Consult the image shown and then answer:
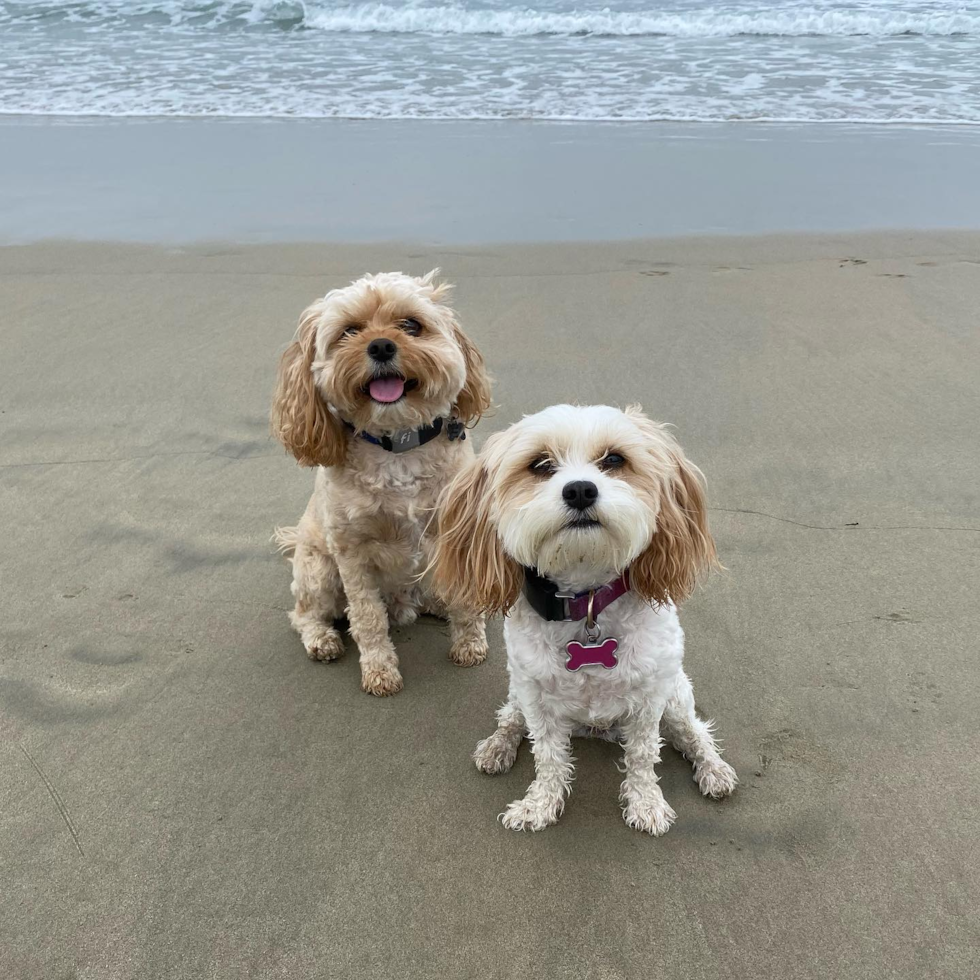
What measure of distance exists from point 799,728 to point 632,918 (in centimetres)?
98

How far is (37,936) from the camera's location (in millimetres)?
2344

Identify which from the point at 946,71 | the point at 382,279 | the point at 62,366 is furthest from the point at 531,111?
the point at 382,279

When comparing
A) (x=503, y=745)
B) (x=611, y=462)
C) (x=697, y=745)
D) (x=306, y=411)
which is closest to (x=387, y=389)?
(x=306, y=411)

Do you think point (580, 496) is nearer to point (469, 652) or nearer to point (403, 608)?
point (469, 652)

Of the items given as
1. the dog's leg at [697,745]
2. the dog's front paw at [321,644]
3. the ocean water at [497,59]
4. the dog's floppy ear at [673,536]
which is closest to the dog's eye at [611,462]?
the dog's floppy ear at [673,536]

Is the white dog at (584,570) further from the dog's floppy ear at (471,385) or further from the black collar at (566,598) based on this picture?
the dog's floppy ear at (471,385)

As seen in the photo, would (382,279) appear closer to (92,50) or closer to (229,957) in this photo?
(229,957)

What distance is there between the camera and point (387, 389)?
2.90 meters

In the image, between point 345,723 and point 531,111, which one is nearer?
point 345,723

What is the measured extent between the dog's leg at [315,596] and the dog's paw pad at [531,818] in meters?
1.17

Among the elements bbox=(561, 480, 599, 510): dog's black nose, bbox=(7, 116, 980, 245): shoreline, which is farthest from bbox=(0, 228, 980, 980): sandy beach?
bbox=(7, 116, 980, 245): shoreline

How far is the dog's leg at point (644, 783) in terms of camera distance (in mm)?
2590

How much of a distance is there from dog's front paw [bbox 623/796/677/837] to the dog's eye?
1.14 metres

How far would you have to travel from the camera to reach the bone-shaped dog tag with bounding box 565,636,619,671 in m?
2.36
